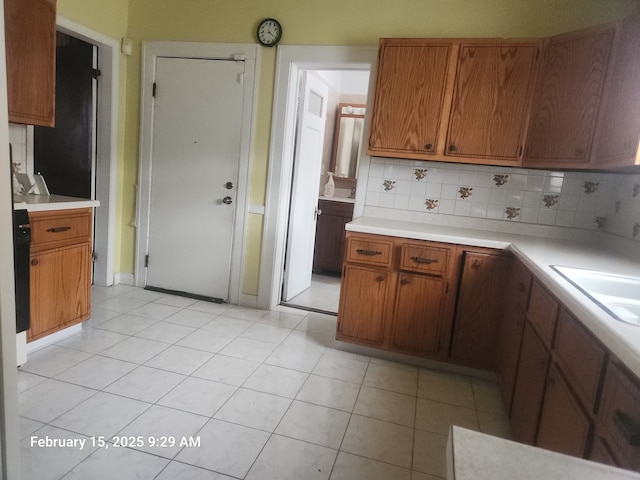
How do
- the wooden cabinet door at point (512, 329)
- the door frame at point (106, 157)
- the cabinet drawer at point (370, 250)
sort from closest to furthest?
1. the wooden cabinet door at point (512, 329)
2. the cabinet drawer at point (370, 250)
3. the door frame at point (106, 157)

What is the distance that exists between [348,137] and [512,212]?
264cm

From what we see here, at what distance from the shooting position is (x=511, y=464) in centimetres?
57

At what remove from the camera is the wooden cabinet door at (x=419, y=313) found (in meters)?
2.47

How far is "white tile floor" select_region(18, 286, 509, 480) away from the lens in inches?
64.0

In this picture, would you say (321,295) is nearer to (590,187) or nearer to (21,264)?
(590,187)

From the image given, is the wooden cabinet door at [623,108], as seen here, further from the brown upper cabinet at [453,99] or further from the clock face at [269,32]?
the clock face at [269,32]

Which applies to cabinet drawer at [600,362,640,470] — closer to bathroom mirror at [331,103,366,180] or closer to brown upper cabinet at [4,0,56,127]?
brown upper cabinet at [4,0,56,127]

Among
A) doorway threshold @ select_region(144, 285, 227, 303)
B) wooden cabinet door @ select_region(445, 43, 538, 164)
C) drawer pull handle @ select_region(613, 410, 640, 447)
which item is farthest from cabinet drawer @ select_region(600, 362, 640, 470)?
doorway threshold @ select_region(144, 285, 227, 303)

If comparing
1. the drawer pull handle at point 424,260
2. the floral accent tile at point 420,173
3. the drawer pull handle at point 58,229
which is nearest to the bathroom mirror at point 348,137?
the floral accent tile at point 420,173

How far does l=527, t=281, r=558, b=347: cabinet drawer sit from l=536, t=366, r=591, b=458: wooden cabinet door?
154 mm

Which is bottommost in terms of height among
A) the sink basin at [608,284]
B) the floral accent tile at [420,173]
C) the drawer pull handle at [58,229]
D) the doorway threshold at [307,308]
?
the doorway threshold at [307,308]

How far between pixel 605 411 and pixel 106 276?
3.65 m

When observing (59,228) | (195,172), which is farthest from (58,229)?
(195,172)

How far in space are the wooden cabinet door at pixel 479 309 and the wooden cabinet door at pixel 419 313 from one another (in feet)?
0.34
